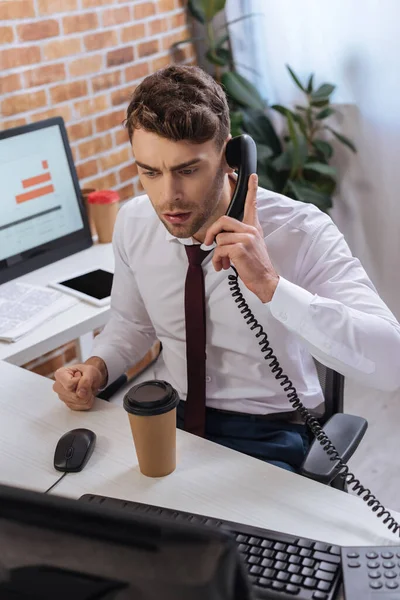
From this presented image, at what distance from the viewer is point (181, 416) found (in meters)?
1.70

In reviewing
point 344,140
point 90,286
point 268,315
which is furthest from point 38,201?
point 344,140

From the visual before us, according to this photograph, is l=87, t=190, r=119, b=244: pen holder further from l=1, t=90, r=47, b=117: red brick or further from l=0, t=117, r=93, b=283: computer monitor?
l=1, t=90, r=47, b=117: red brick

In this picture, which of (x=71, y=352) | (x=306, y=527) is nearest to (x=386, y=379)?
(x=306, y=527)

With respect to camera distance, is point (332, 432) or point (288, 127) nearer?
point (332, 432)

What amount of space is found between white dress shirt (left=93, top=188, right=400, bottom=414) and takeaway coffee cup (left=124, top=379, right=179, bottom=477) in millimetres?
292

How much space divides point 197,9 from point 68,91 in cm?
77

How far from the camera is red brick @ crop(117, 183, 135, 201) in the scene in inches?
116

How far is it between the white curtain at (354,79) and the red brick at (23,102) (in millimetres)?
1048

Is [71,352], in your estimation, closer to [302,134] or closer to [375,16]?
[302,134]

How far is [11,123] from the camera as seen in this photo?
2.41 metres

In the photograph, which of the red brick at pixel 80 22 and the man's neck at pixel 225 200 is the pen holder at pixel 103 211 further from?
the man's neck at pixel 225 200

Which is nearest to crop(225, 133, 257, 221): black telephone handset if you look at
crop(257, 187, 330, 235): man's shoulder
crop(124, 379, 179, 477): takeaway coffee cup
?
crop(257, 187, 330, 235): man's shoulder

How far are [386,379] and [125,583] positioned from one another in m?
0.98

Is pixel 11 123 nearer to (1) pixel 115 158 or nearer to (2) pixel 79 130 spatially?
(2) pixel 79 130
